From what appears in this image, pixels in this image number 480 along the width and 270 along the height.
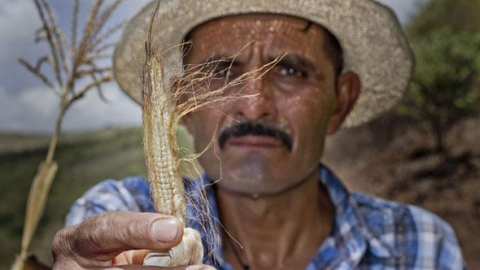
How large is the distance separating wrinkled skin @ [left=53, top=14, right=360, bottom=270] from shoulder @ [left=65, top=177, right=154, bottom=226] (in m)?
0.28

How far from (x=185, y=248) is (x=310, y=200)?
1.34 m

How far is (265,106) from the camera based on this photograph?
7.69 ft

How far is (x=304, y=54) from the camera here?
2469mm

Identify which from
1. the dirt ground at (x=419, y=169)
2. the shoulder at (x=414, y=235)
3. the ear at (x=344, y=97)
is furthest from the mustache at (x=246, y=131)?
the dirt ground at (x=419, y=169)

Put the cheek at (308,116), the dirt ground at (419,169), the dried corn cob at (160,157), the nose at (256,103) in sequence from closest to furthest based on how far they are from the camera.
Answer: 1. the dried corn cob at (160,157)
2. the nose at (256,103)
3. the cheek at (308,116)
4. the dirt ground at (419,169)

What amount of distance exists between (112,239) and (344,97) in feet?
5.69

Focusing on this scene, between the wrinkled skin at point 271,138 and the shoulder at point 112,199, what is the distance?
282mm

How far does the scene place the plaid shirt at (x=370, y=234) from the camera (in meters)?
2.47

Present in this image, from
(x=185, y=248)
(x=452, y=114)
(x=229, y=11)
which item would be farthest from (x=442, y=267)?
(x=452, y=114)

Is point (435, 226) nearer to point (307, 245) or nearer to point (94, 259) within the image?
point (307, 245)

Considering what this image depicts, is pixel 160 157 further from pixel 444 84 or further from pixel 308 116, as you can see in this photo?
pixel 444 84

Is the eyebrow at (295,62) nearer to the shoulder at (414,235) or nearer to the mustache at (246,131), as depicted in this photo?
the mustache at (246,131)

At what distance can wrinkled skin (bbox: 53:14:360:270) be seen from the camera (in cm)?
230

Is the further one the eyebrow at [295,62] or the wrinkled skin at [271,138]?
the eyebrow at [295,62]
